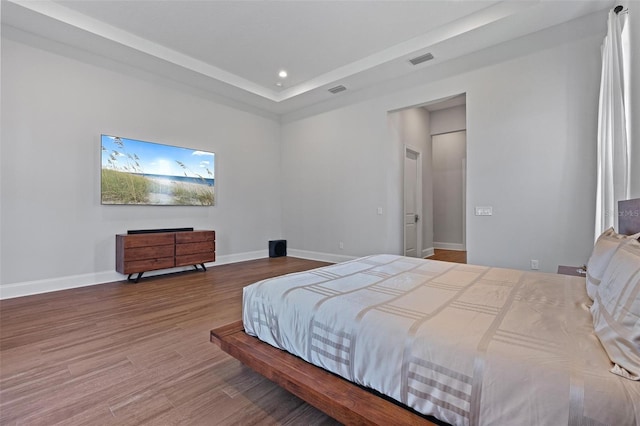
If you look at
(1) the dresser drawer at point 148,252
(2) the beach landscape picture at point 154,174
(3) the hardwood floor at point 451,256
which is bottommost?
(3) the hardwood floor at point 451,256

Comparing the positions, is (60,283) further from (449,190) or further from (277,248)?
(449,190)

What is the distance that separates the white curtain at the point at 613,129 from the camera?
254 cm

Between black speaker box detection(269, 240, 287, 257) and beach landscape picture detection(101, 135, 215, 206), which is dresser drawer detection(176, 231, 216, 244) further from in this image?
black speaker box detection(269, 240, 287, 257)

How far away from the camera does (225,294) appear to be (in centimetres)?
360

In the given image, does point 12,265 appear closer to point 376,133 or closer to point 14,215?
point 14,215

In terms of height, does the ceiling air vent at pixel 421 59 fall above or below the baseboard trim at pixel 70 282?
above

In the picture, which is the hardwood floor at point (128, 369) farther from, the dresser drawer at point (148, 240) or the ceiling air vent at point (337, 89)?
the ceiling air vent at point (337, 89)

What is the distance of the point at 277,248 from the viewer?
20.8ft

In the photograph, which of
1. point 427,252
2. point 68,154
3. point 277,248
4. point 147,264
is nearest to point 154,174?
point 68,154

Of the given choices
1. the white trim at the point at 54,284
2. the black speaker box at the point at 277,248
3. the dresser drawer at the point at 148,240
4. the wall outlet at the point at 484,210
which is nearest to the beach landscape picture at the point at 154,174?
the dresser drawer at the point at 148,240

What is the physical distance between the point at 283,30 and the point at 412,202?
3899 millimetres

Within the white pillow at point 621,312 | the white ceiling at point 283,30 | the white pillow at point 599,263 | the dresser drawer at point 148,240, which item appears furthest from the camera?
the dresser drawer at point 148,240

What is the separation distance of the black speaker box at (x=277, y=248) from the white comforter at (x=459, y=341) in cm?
442

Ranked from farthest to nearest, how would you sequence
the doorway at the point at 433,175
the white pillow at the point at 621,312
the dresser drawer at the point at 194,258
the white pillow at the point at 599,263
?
the doorway at the point at 433,175
the dresser drawer at the point at 194,258
the white pillow at the point at 599,263
the white pillow at the point at 621,312
